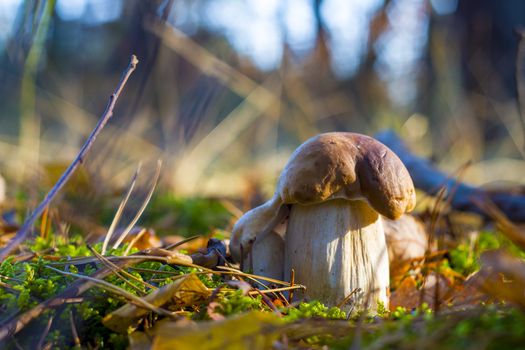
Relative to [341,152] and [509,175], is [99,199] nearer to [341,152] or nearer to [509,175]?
[341,152]

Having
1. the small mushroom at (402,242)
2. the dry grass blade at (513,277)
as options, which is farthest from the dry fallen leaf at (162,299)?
the small mushroom at (402,242)

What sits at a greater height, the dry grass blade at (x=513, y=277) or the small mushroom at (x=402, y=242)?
the dry grass blade at (x=513, y=277)

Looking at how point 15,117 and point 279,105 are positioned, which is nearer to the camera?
point 279,105

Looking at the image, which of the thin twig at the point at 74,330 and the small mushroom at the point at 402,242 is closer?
the thin twig at the point at 74,330

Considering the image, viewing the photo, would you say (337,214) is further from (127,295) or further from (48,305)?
(48,305)

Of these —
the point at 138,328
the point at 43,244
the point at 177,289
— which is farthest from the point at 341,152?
the point at 43,244

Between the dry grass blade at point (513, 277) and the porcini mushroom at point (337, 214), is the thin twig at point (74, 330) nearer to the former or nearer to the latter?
the porcini mushroom at point (337, 214)

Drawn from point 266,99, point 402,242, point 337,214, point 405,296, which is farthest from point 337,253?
point 266,99

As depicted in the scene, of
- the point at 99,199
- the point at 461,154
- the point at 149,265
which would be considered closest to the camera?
the point at 149,265

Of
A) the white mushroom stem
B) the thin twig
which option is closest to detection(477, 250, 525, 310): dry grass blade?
the white mushroom stem
